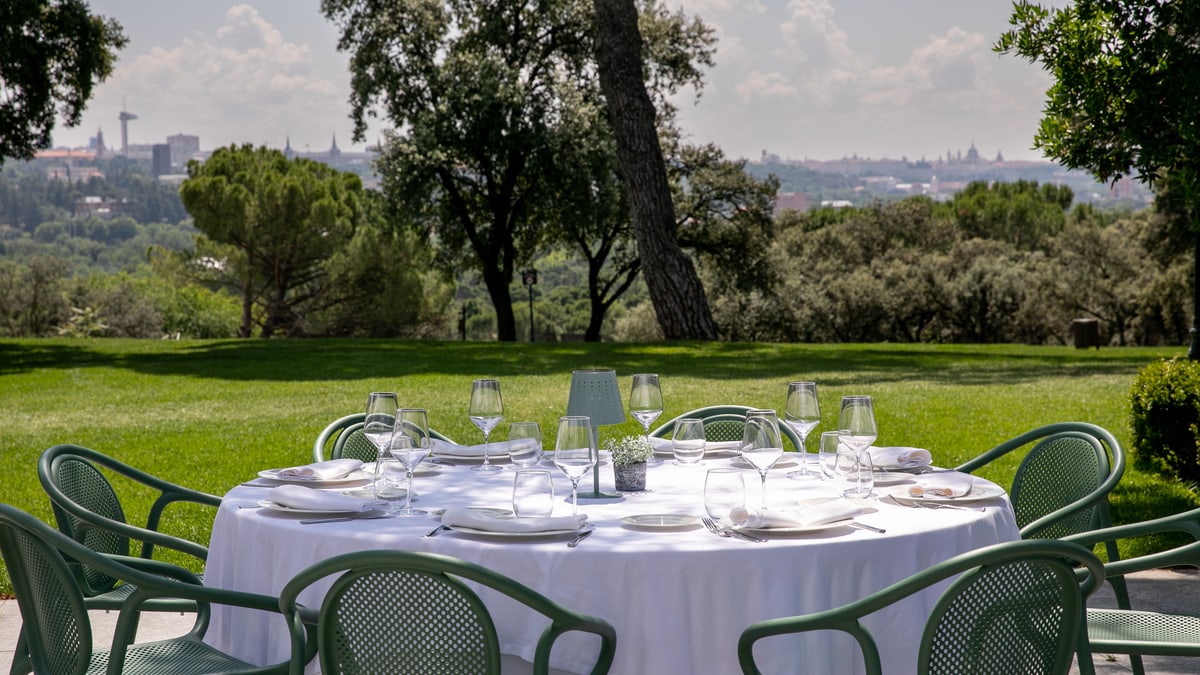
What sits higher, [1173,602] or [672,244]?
[672,244]

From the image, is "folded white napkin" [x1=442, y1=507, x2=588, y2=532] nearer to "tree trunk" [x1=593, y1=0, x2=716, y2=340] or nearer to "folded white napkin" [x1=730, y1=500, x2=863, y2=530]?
"folded white napkin" [x1=730, y1=500, x2=863, y2=530]

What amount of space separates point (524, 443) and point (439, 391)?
10.8 metres

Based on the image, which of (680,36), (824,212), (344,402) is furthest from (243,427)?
(824,212)

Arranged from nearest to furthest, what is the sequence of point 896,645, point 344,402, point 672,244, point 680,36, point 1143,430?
point 896,645
point 1143,430
point 344,402
point 672,244
point 680,36

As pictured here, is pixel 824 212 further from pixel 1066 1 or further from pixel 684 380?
pixel 1066 1

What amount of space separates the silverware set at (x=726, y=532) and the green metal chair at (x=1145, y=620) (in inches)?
38.1

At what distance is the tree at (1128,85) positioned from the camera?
7047 millimetres

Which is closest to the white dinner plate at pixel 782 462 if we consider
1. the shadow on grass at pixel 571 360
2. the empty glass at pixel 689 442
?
the empty glass at pixel 689 442

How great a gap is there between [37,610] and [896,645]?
2.20m

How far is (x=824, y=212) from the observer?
6247cm

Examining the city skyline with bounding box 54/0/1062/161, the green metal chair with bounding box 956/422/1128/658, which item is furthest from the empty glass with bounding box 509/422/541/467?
the city skyline with bounding box 54/0/1062/161

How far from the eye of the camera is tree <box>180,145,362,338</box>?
3198 centimetres

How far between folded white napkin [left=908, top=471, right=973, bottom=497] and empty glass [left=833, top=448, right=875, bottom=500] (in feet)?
0.41

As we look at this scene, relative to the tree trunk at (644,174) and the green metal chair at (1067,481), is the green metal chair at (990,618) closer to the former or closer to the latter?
the green metal chair at (1067,481)
